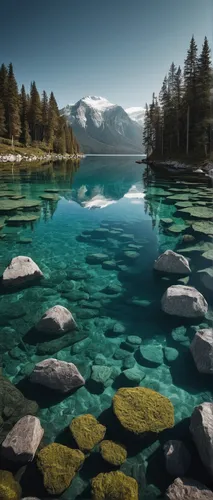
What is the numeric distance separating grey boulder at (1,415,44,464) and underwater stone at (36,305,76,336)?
281 cm

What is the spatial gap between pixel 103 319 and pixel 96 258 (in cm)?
478

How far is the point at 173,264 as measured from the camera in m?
11.0

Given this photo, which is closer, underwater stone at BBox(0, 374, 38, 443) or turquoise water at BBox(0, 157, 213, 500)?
underwater stone at BBox(0, 374, 38, 443)

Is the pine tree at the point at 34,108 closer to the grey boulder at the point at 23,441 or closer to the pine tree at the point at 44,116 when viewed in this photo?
the pine tree at the point at 44,116

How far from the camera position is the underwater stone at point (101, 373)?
5963 mm

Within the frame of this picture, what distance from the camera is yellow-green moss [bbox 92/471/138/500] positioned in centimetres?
384

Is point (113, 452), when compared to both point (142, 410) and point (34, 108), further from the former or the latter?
point (34, 108)

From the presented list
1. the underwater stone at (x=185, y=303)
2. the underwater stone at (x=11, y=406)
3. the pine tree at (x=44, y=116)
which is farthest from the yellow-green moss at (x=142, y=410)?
the pine tree at (x=44, y=116)

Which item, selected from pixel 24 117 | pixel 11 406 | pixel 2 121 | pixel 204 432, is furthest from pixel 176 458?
pixel 24 117

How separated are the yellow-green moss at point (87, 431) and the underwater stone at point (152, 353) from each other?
85.6 inches

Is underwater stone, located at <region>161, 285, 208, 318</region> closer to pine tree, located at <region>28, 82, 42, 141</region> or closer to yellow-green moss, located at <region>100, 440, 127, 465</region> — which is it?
yellow-green moss, located at <region>100, 440, 127, 465</region>

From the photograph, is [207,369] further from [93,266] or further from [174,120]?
[174,120]

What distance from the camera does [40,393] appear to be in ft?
18.5

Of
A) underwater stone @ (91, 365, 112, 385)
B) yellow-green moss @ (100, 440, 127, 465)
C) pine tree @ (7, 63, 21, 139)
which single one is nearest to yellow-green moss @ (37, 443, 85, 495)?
yellow-green moss @ (100, 440, 127, 465)
